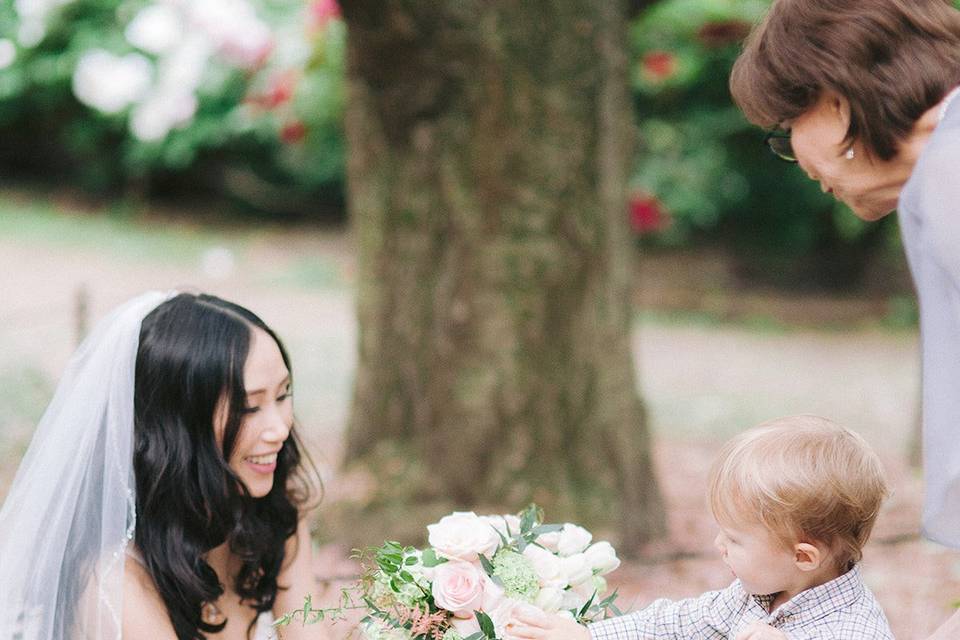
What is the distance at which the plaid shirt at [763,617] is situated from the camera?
6.12 feet

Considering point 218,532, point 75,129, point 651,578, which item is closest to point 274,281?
point 75,129

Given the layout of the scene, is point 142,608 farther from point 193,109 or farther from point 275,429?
point 193,109

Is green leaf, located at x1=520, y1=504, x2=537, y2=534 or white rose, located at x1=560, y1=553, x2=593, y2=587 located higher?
green leaf, located at x1=520, y1=504, x2=537, y2=534

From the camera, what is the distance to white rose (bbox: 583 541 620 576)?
2113 millimetres

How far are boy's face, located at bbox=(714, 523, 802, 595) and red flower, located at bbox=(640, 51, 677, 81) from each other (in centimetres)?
803

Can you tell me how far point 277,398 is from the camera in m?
2.52

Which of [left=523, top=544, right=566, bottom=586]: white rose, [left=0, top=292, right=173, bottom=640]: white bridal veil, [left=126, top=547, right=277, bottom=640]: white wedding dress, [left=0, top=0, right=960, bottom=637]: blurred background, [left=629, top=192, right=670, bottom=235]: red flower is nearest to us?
[left=523, top=544, right=566, bottom=586]: white rose

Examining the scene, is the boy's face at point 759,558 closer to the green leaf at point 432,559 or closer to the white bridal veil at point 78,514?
the green leaf at point 432,559

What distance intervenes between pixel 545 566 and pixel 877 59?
3.32 ft

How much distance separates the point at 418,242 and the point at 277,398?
2294 mm

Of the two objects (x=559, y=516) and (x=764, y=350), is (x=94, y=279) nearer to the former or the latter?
(x=764, y=350)

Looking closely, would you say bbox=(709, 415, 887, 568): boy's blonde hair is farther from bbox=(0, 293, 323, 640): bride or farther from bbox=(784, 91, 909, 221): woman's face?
bbox=(0, 293, 323, 640): bride

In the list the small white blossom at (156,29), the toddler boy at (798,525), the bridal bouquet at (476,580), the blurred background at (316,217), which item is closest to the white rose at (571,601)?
the bridal bouquet at (476,580)

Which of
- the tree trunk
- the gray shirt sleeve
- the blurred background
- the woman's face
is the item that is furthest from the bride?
the blurred background
